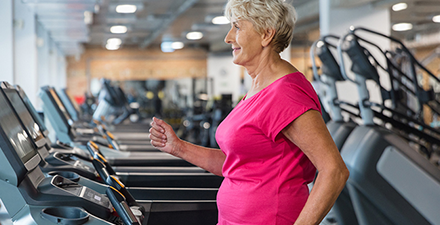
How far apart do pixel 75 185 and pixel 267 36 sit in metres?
0.91

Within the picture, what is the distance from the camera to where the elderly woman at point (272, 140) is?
40.8 inches

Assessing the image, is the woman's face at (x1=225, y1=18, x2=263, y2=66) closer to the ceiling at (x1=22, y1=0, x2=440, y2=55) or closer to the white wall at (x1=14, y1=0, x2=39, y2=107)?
the ceiling at (x1=22, y1=0, x2=440, y2=55)

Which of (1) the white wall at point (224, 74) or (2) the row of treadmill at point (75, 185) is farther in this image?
(1) the white wall at point (224, 74)

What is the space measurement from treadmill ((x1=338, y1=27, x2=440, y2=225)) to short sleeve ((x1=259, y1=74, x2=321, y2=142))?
129 centimetres

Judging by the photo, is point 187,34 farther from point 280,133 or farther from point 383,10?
point 280,133

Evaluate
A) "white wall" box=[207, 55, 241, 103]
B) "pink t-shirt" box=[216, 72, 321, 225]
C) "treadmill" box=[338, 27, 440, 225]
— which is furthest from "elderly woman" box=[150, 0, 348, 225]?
"white wall" box=[207, 55, 241, 103]

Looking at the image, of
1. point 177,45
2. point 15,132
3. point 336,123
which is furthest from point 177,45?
point 15,132

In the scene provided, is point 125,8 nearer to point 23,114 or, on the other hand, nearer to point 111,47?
point 23,114

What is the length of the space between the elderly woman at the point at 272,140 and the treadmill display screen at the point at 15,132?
0.73 meters

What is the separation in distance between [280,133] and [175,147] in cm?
50

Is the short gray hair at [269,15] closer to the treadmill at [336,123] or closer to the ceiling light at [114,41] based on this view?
the treadmill at [336,123]

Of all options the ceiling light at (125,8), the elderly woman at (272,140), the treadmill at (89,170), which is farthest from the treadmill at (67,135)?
the ceiling light at (125,8)

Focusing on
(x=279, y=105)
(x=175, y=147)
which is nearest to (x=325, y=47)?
(x=175, y=147)

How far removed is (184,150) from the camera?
149 cm
